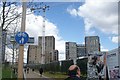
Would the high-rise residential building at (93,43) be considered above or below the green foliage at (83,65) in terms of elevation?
above

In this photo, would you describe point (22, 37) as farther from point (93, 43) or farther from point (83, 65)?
point (93, 43)

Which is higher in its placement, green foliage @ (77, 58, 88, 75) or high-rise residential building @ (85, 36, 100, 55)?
high-rise residential building @ (85, 36, 100, 55)

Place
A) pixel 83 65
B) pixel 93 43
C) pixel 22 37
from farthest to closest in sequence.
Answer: pixel 93 43
pixel 83 65
pixel 22 37

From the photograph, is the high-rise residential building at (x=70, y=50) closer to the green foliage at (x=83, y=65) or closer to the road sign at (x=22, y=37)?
the green foliage at (x=83, y=65)

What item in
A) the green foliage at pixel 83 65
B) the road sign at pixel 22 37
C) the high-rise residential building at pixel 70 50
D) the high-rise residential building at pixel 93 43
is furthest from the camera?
the high-rise residential building at pixel 70 50

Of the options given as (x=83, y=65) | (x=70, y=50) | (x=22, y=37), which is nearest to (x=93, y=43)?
(x=70, y=50)

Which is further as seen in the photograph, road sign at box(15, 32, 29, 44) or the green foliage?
the green foliage

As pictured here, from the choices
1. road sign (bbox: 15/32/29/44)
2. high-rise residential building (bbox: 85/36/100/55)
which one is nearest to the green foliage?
road sign (bbox: 15/32/29/44)

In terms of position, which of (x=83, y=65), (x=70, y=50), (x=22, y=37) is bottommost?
(x=83, y=65)

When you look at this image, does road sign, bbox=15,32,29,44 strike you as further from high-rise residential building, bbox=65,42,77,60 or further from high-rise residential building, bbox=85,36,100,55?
high-rise residential building, bbox=65,42,77,60

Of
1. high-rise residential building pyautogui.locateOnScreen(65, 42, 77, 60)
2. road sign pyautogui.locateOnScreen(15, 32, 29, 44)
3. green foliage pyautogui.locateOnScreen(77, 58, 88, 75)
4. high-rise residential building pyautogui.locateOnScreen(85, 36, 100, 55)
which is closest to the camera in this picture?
road sign pyautogui.locateOnScreen(15, 32, 29, 44)

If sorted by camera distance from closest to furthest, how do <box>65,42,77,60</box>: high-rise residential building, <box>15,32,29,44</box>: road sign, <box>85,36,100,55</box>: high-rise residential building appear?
1. <box>15,32,29,44</box>: road sign
2. <box>85,36,100,55</box>: high-rise residential building
3. <box>65,42,77,60</box>: high-rise residential building

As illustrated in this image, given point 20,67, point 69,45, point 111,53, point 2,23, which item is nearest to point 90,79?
point 111,53

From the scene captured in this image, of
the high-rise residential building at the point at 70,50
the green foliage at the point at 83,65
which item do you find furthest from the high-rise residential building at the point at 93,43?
the green foliage at the point at 83,65
